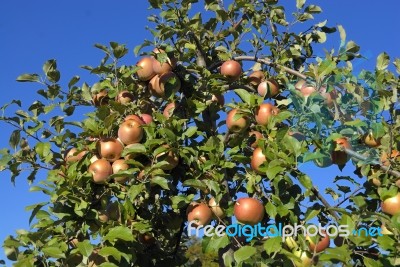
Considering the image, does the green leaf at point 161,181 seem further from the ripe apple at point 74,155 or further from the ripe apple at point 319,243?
the ripe apple at point 319,243

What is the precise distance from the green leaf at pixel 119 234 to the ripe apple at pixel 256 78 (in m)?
1.31

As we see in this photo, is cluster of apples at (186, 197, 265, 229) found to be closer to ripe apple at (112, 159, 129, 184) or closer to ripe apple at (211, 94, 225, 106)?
ripe apple at (112, 159, 129, 184)

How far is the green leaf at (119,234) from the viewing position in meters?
2.65

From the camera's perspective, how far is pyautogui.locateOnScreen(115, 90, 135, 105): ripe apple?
327 cm

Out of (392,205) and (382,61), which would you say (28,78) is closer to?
(382,61)

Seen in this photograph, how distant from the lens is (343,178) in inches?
124

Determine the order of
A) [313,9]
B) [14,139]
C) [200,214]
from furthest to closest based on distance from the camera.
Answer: [313,9] → [14,139] → [200,214]

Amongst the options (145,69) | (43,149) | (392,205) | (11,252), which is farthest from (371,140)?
(11,252)

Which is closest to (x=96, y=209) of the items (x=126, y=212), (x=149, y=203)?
(x=126, y=212)

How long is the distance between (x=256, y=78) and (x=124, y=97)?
831 mm

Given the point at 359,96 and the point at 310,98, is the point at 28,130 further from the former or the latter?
the point at 359,96

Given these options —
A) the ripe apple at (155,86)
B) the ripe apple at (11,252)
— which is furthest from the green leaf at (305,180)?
the ripe apple at (11,252)

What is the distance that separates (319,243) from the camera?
2674 millimetres

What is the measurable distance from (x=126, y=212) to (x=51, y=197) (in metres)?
0.42
